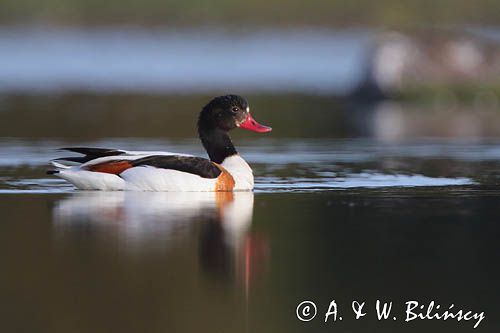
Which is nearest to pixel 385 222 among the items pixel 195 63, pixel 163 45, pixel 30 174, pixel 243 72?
pixel 30 174

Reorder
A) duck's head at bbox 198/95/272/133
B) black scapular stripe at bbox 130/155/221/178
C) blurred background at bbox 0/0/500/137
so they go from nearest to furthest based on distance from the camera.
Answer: black scapular stripe at bbox 130/155/221/178, duck's head at bbox 198/95/272/133, blurred background at bbox 0/0/500/137

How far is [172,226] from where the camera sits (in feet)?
43.4

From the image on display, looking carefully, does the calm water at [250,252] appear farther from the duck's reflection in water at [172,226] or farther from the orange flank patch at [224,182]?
the orange flank patch at [224,182]

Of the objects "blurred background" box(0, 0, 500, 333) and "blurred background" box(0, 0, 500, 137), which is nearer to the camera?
"blurred background" box(0, 0, 500, 333)

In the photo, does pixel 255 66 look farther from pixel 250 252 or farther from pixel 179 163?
pixel 250 252

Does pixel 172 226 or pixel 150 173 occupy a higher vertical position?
pixel 150 173

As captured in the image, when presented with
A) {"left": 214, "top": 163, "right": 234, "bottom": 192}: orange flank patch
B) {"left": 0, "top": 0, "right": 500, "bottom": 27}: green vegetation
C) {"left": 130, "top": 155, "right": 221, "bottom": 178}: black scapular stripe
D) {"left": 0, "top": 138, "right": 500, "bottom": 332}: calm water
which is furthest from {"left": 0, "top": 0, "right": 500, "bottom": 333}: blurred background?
{"left": 0, "top": 0, "right": 500, "bottom": 27}: green vegetation

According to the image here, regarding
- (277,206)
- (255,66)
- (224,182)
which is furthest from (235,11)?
(277,206)

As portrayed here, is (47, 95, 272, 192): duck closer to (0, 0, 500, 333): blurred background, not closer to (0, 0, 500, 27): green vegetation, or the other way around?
(0, 0, 500, 333): blurred background

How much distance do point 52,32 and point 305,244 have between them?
60.9m

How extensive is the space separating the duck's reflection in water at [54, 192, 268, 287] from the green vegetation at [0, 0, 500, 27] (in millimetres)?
57957

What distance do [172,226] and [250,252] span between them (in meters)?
1.39

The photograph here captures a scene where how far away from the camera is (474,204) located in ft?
48.8

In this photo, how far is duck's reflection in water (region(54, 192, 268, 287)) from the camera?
11.9 metres
